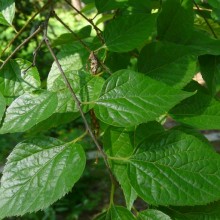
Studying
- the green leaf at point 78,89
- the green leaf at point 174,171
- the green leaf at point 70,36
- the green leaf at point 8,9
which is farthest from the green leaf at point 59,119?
the green leaf at point 70,36

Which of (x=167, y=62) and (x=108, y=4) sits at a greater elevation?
(x=108, y=4)

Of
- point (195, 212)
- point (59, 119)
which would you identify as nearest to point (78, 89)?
point (59, 119)

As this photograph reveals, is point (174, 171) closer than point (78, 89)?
Yes

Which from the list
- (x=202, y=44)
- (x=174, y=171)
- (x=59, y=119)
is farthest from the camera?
(x=202, y=44)

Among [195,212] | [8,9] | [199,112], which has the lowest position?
[195,212]

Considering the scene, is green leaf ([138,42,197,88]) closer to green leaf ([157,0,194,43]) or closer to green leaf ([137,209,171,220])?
green leaf ([157,0,194,43])

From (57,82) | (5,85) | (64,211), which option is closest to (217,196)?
(57,82)

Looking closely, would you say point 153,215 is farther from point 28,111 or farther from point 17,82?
point 17,82

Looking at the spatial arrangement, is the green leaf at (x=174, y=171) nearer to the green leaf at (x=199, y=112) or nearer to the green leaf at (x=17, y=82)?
the green leaf at (x=199, y=112)
